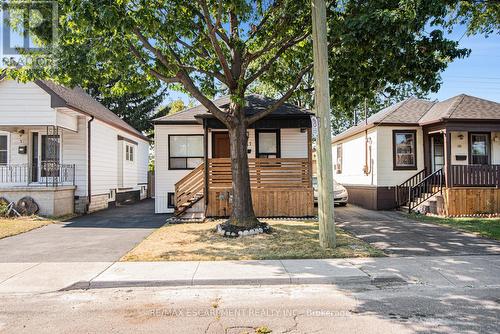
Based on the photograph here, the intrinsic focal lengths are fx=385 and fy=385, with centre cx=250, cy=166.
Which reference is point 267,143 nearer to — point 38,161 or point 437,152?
point 437,152

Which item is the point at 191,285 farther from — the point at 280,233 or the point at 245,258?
the point at 280,233

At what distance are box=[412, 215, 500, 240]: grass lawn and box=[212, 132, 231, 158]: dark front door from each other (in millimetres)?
7734

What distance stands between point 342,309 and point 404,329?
877 mm

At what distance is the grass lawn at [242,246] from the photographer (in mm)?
7848

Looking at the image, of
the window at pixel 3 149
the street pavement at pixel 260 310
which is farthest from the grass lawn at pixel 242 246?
the window at pixel 3 149

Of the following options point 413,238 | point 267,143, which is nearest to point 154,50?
point 267,143

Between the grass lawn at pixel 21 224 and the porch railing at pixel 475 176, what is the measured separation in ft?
48.8

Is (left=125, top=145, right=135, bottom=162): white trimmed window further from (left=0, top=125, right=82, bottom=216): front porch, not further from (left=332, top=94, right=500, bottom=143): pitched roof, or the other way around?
(left=332, top=94, right=500, bottom=143): pitched roof

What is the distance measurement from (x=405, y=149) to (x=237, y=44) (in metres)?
10.3

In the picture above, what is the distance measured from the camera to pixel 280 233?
404 inches

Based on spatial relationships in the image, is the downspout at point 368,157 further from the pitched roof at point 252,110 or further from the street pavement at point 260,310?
the street pavement at point 260,310

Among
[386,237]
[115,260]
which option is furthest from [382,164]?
[115,260]

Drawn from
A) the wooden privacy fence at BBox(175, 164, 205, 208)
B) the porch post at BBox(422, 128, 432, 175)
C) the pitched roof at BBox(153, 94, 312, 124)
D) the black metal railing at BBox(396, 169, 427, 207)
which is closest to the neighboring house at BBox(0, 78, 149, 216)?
the pitched roof at BBox(153, 94, 312, 124)

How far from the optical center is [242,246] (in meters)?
8.84
